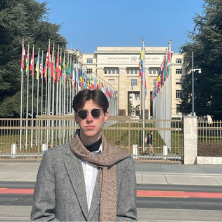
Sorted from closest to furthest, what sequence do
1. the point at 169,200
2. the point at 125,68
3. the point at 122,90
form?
the point at 169,200, the point at 125,68, the point at 122,90

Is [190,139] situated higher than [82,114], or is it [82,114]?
[82,114]

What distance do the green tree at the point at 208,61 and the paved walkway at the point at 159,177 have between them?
64.8ft

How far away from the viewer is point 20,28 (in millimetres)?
33531

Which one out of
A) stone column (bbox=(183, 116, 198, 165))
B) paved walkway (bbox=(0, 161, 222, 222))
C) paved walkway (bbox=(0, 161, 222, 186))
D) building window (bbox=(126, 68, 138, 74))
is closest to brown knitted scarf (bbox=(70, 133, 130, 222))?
paved walkway (bbox=(0, 161, 222, 222))

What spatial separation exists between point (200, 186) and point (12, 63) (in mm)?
28323

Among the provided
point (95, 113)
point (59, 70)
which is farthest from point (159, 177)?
point (59, 70)

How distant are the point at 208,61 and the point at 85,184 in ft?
118

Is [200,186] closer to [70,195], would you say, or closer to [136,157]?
[136,157]

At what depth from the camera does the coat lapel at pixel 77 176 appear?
1.96m

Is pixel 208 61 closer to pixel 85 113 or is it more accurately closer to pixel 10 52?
pixel 10 52

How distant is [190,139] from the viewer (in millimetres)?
17750

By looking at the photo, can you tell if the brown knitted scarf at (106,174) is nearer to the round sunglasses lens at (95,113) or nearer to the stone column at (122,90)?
the round sunglasses lens at (95,113)

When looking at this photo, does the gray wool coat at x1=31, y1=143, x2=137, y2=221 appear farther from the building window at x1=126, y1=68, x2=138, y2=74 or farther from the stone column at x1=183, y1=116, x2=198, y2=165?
the building window at x1=126, y1=68, x2=138, y2=74

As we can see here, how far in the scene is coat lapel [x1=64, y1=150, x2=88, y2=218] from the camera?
1.96 m
